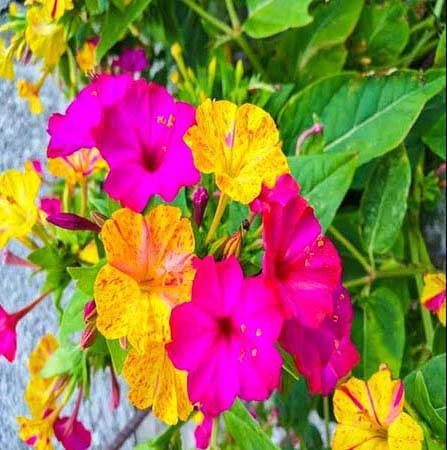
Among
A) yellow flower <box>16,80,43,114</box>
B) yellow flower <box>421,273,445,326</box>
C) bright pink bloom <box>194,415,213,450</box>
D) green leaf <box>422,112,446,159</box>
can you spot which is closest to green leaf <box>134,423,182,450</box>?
bright pink bloom <box>194,415,213,450</box>

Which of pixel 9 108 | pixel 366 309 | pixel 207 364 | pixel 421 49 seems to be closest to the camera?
pixel 207 364

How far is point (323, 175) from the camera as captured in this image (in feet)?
1.82

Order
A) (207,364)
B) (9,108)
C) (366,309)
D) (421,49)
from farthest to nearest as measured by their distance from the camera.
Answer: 1. (421,49)
2. (366,309)
3. (9,108)
4. (207,364)

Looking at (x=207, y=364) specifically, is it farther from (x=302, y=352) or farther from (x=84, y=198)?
(x=84, y=198)

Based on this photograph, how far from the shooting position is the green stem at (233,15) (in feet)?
2.20

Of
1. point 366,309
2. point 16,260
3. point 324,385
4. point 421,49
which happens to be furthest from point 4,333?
point 421,49

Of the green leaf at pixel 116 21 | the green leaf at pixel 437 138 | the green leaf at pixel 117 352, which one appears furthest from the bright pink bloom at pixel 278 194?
→ the green leaf at pixel 437 138

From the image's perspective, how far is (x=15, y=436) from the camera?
454 millimetres

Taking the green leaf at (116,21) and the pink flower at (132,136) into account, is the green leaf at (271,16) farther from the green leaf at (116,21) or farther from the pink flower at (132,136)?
the pink flower at (132,136)

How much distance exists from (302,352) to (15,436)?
0.19m

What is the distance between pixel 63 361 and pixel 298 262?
22cm

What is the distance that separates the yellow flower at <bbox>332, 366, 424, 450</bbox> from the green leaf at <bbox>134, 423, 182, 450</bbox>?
106 mm

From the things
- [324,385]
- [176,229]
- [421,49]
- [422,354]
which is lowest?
[422,354]

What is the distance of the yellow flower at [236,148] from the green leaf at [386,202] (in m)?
0.33
